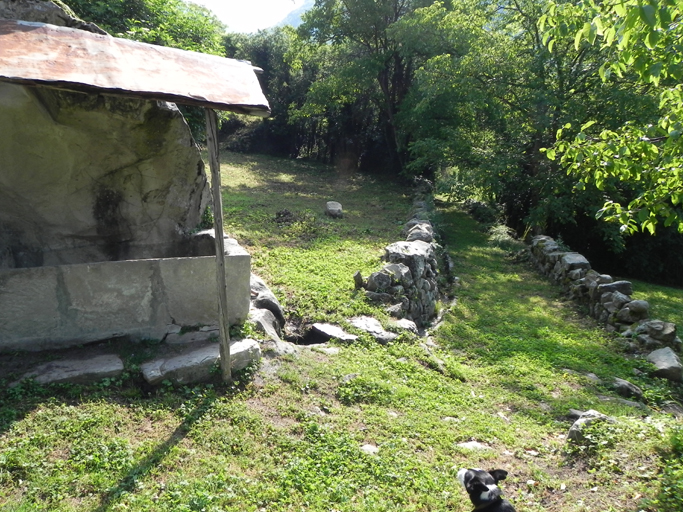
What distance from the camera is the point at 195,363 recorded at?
4930mm

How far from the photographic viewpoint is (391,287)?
7.65 meters

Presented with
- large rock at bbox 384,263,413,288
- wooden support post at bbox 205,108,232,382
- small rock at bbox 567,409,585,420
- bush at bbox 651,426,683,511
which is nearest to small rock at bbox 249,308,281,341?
wooden support post at bbox 205,108,232,382

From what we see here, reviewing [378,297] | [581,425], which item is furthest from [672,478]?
[378,297]

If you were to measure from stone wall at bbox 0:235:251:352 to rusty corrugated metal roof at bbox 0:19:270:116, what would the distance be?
6.18 feet

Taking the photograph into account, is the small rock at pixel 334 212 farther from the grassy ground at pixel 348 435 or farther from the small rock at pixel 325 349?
the small rock at pixel 325 349

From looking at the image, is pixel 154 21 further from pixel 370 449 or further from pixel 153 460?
pixel 370 449

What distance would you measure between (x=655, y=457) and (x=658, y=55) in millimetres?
3327

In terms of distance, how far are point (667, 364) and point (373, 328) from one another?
4032 mm

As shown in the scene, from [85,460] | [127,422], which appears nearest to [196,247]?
[127,422]

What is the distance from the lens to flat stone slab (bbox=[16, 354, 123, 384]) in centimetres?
454

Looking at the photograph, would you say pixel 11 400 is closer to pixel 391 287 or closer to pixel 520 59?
pixel 391 287

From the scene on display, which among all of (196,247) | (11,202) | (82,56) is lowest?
(196,247)

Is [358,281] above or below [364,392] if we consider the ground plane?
above

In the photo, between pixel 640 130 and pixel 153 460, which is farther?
pixel 640 130
